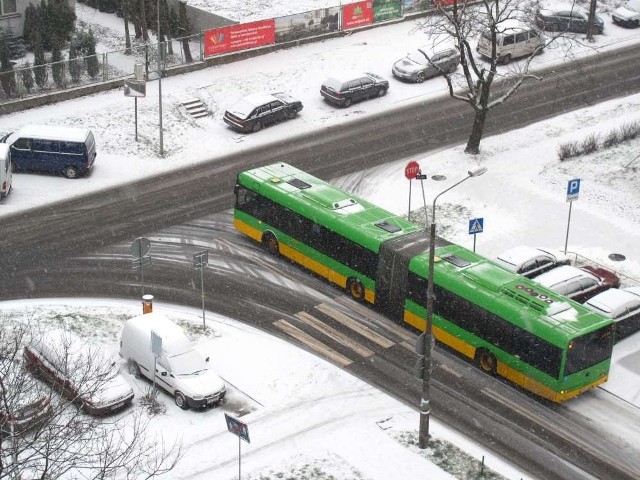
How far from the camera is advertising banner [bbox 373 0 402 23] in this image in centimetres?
5912

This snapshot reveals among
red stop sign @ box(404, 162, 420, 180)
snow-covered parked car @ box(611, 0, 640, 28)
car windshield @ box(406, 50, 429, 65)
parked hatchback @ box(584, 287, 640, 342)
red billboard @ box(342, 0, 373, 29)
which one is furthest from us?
snow-covered parked car @ box(611, 0, 640, 28)

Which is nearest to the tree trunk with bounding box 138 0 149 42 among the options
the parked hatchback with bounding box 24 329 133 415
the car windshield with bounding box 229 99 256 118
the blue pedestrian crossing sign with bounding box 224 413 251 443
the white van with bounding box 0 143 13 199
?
the car windshield with bounding box 229 99 256 118

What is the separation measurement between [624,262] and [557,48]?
972 inches

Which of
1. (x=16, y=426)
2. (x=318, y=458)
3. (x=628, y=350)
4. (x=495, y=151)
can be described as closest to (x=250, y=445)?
(x=318, y=458)

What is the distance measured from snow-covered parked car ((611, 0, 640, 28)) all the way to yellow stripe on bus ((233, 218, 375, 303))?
34.3 meters

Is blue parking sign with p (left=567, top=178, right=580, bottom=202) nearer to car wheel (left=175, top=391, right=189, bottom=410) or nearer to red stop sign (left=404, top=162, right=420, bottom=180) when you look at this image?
red stop sign (left=404, top=162, right=420, bottom=180)

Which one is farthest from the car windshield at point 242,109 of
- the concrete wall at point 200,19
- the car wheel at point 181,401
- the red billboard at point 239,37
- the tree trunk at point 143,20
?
the car wheel at point 181,401

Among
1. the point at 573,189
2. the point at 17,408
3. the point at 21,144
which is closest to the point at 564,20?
the point at 573,189

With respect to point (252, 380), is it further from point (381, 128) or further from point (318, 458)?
point (381, 128)

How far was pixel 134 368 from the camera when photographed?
98.4 feet

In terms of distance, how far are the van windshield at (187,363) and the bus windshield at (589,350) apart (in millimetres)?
10431

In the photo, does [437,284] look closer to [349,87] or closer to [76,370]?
[76,370]

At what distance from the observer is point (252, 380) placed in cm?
3006

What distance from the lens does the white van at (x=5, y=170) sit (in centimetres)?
3938
